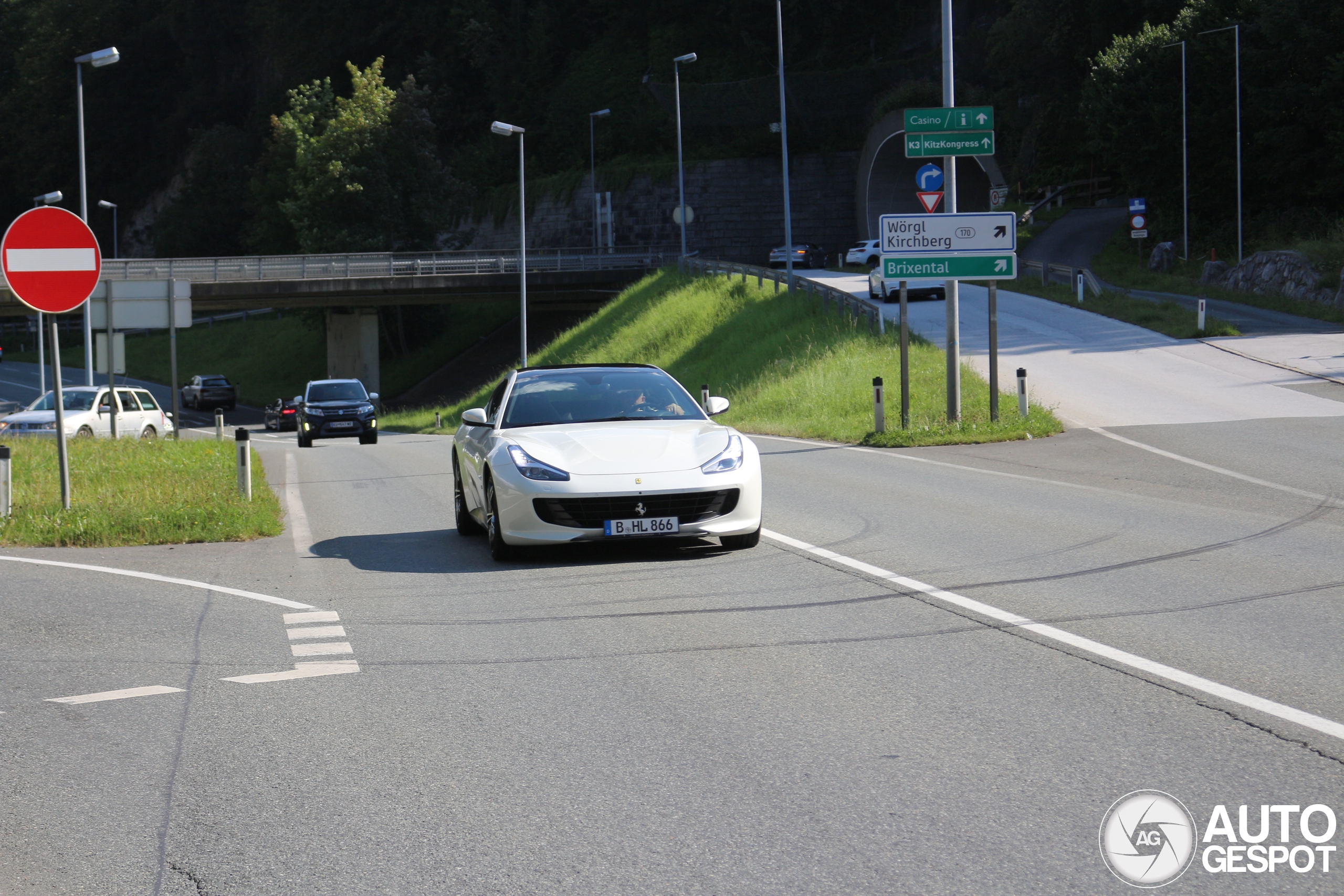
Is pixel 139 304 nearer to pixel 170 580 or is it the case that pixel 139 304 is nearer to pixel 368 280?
pixel 170 580

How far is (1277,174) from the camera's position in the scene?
5138cm

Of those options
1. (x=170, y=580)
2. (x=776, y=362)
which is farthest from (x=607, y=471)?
(x=776, y=362)

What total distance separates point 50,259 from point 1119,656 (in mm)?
10646

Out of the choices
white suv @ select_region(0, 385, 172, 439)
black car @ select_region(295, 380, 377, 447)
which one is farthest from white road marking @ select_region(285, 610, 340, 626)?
black car @ select_region(295, 380, 377, 447)

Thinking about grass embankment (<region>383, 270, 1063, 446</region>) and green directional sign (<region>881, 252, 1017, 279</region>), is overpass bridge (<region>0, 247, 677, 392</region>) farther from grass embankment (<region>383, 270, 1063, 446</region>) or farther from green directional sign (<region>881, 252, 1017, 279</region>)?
green directional sign (<region>881, 252, 1017, 279</region>)

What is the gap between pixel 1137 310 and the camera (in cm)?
3762

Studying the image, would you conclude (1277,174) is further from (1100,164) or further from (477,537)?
(477,537)

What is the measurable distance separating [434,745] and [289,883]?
1444mm

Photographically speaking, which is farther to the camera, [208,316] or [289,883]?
[208,316]

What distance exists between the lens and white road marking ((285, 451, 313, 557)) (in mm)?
11847

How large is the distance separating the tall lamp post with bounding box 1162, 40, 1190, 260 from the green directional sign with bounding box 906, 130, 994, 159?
32828 mm

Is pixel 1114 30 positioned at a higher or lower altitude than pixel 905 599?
higher

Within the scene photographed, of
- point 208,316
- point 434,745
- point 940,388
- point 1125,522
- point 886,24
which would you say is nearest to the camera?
point 434,745

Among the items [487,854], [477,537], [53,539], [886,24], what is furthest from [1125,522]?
[886,24]
